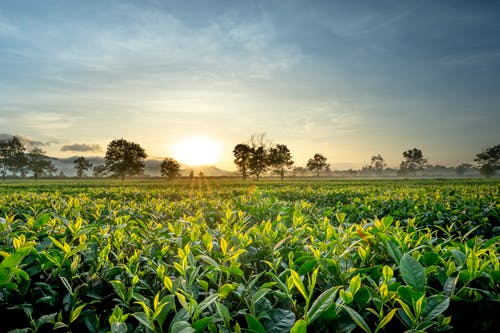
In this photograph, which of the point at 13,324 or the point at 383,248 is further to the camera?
the point at 383,248

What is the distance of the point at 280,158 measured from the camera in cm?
10788

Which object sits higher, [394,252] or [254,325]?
[394,252]

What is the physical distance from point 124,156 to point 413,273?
104 m

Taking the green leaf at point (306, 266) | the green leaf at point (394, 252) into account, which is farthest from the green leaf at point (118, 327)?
the green leaf at point (394, 252)

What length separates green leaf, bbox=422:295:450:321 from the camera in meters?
1.16

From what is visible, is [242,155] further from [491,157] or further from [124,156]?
[491,157]

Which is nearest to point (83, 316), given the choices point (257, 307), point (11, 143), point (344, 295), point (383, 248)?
point (257, 307)

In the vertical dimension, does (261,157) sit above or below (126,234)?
above

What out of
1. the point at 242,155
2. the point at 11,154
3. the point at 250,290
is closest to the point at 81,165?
the point at 11,154

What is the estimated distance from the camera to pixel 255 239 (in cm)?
217

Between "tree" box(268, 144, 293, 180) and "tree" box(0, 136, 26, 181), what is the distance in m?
93.4

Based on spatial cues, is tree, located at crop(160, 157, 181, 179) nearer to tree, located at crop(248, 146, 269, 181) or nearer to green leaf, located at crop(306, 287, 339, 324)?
tree, located at crop(248, 146, 269, 181)

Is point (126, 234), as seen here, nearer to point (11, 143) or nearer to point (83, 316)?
point (83, 316)

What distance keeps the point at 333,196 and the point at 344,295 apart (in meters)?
8.87
